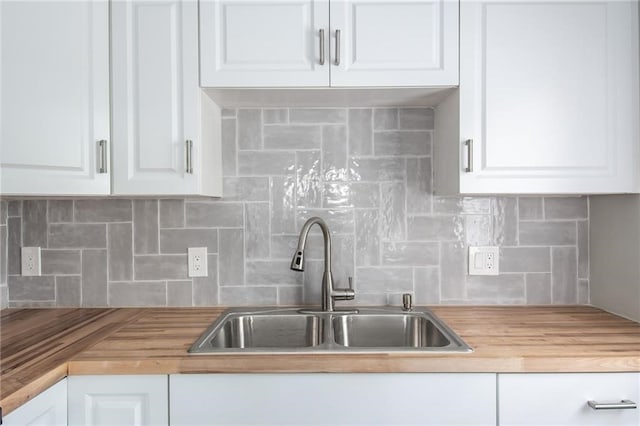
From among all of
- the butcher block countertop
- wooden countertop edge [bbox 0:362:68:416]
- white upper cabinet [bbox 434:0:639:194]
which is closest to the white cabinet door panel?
white upper cabinet [bbox 434:0:639:194]

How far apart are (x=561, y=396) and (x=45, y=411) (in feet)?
4.52

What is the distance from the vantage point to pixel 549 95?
149 cm

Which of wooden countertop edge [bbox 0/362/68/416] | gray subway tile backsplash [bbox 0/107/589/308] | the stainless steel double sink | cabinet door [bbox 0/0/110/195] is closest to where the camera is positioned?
wooden countertop edge [bbox 0/362/68/416]

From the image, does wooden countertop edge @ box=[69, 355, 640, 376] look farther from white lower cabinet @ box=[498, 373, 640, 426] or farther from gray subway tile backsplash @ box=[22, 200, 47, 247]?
gray subway tile backsplash @ box=[22, 200, 47, 247]

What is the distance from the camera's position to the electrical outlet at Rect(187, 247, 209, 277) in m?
1.84

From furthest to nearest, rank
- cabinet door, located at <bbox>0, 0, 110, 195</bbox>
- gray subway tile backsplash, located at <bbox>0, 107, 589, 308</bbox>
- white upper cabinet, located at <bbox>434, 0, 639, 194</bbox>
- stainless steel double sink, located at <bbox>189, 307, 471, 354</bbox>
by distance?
gray subway tile backsplash, located at <bbox>0, 107, 589, 308</bbox> → stainless steel double sink, located at <bbox>189, 307, 471, 354</bbox> → white upper cabinet, located at <bbox>434, 0, 639, 194</bbox> → cabinet door, located at <bbox>0, 0, 110, 195</bbox>

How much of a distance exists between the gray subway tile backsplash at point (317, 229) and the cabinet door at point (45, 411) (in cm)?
69

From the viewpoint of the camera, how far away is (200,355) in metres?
1.23

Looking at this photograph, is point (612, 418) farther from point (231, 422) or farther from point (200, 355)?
point (200, 355)

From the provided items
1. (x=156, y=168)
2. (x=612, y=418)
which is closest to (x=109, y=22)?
(x=156, y=168)

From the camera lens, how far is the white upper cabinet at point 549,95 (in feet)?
4.90

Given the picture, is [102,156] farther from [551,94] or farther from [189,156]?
[551,94]

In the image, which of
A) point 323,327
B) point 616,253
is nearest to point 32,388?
point 323,327

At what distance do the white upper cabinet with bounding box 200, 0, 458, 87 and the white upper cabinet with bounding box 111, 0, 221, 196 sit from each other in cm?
8
